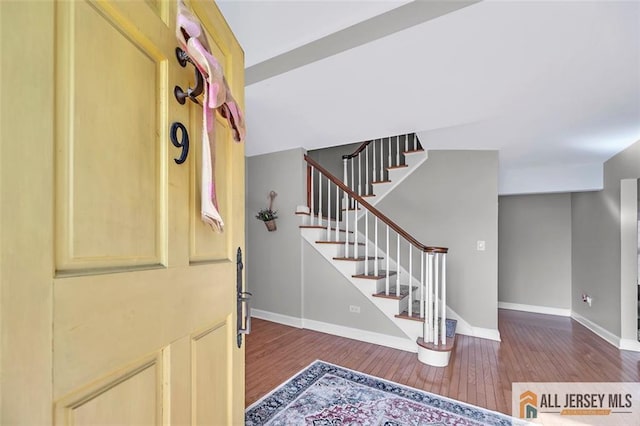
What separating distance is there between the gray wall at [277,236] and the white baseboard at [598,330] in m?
3.60

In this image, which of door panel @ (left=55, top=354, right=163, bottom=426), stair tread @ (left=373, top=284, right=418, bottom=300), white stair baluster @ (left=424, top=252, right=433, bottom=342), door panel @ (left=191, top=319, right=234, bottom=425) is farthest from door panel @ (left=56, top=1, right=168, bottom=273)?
stair tread @ (left=373, top=284, right=418, bottom=300)

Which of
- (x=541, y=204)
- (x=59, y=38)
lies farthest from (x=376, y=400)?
(x=541, y=204)

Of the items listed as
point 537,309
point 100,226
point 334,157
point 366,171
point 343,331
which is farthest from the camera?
point 334,157

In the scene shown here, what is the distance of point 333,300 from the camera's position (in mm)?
3611

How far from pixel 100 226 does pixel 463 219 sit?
387 centimetres

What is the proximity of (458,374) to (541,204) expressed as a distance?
366 cm

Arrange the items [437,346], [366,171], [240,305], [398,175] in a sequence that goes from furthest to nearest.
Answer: [366,171]
[398,175]
[437,346]
[240,305]

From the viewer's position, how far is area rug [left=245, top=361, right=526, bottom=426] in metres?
1.96

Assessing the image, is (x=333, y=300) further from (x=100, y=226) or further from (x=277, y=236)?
(x=100, y=226)

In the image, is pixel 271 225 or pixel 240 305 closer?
pixel 240 305

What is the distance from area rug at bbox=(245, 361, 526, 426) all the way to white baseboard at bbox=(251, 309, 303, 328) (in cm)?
133

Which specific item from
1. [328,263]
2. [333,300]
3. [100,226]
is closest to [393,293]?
[333,300]

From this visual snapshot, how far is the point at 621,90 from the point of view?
7.29ft

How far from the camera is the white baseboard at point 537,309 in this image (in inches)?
182
